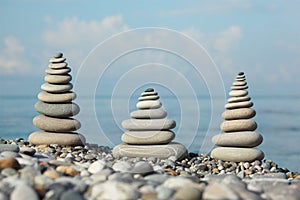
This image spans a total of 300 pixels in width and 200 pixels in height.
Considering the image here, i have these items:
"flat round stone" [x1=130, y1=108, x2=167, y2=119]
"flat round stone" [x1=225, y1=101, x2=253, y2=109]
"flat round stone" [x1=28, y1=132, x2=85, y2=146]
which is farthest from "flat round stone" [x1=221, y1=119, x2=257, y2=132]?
"flat round stone" [x1=28, y1=132, x2=85, y2=146]

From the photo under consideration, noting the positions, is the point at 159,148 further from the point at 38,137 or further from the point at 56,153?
the point at 38,137

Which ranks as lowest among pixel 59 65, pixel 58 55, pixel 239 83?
pixel 239 83

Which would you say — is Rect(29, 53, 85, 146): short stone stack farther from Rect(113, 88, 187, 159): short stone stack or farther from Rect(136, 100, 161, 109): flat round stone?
Rect(136, 100, 161, 109): flat round stone

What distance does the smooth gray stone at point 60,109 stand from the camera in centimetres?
1052

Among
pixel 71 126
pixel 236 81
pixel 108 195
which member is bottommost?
pixel 108 195

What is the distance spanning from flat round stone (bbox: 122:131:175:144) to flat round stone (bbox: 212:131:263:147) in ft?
4.06

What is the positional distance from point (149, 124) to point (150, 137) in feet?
0.94

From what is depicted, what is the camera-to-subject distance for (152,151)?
384 inches

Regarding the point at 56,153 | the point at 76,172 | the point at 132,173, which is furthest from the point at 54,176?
the point at 56,153

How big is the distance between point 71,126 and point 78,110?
1.34 feet

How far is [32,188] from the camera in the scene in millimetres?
3623

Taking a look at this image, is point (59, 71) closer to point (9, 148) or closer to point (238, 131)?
point (238, 131)

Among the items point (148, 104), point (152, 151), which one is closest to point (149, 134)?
point (152, 151)

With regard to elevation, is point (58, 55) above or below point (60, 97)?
above
